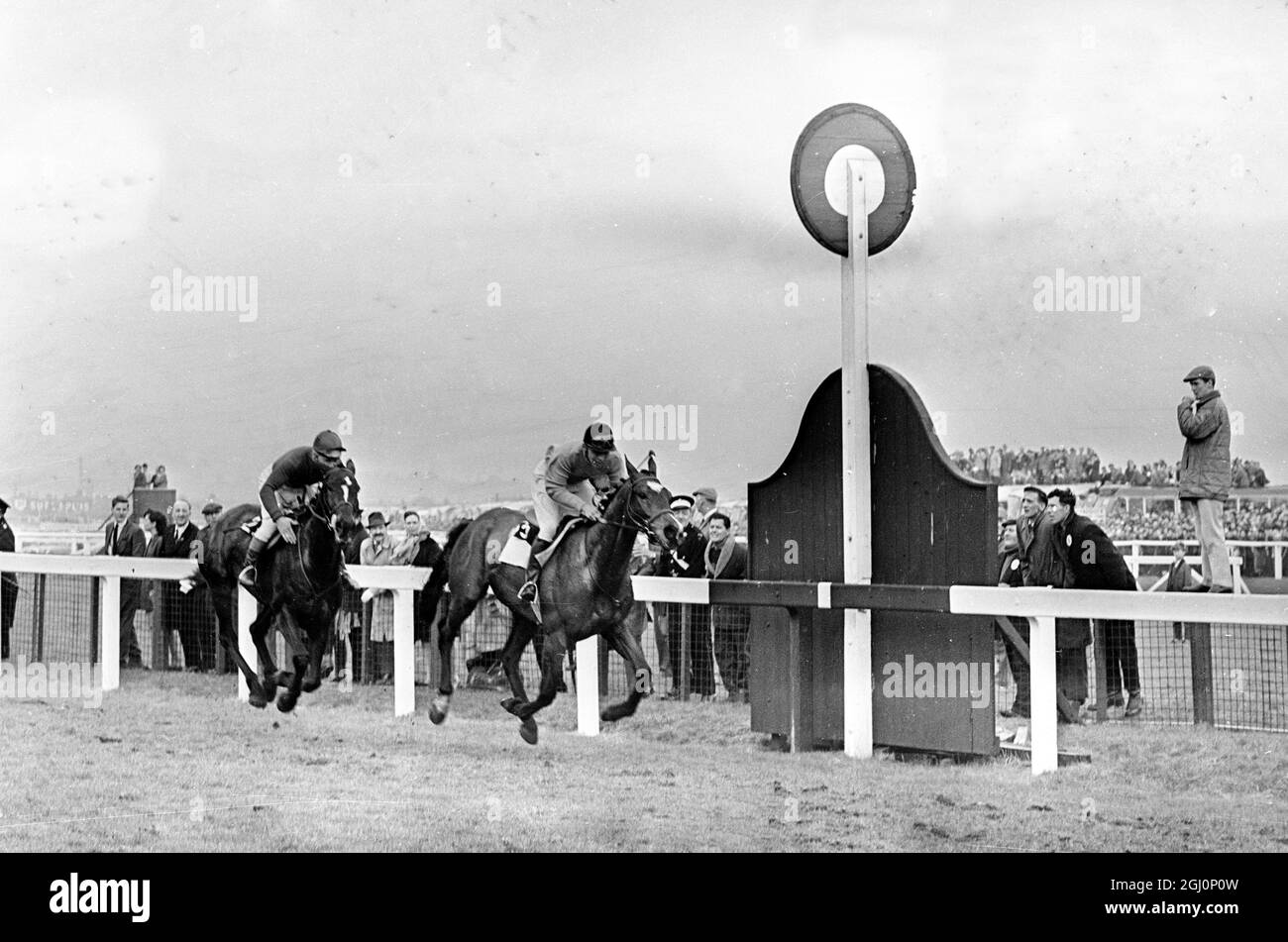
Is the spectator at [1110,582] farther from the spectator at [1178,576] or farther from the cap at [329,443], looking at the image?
the cap at [329,443]

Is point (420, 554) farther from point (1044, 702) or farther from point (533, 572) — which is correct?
point (1044, 702)

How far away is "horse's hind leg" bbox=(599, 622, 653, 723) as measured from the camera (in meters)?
5.91

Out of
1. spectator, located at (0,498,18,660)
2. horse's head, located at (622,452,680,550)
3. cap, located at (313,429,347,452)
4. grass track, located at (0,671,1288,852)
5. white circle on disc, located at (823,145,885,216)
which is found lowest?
grass track, located at (0,671,1288,852)

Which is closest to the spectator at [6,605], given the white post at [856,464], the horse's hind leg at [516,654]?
the horse's hind leg at [516,654]

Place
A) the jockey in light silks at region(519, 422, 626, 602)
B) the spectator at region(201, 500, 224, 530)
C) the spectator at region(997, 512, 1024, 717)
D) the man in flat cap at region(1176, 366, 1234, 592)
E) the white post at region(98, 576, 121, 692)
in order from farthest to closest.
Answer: the white post at region(98, 576, 121, 692)
the spectator at region(201, 500, 224, 530)
the jockey in light silks at region(519, 422, 626, 602)
the spectator at region(997, 512, 1024, 717)
the man in flat cap at region(1176, 366, 1234, 592)

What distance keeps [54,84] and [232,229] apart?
3.64 feet

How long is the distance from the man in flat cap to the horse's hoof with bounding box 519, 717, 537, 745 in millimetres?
2876

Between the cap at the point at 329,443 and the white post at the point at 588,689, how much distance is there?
1424 millimetres

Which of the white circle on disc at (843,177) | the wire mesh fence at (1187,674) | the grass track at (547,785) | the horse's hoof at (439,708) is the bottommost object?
the grass track at (547,785)

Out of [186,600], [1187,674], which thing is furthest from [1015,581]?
[186,600]

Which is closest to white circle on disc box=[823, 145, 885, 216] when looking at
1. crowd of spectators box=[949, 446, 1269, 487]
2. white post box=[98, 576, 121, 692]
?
crowd of spectators box=[949, 446, 1269, 487]

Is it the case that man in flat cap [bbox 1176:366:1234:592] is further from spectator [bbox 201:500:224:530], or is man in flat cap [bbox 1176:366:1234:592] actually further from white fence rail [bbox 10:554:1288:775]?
spectator [bbox 201:500:224:530]

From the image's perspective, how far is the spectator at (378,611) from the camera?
6.11 metres
